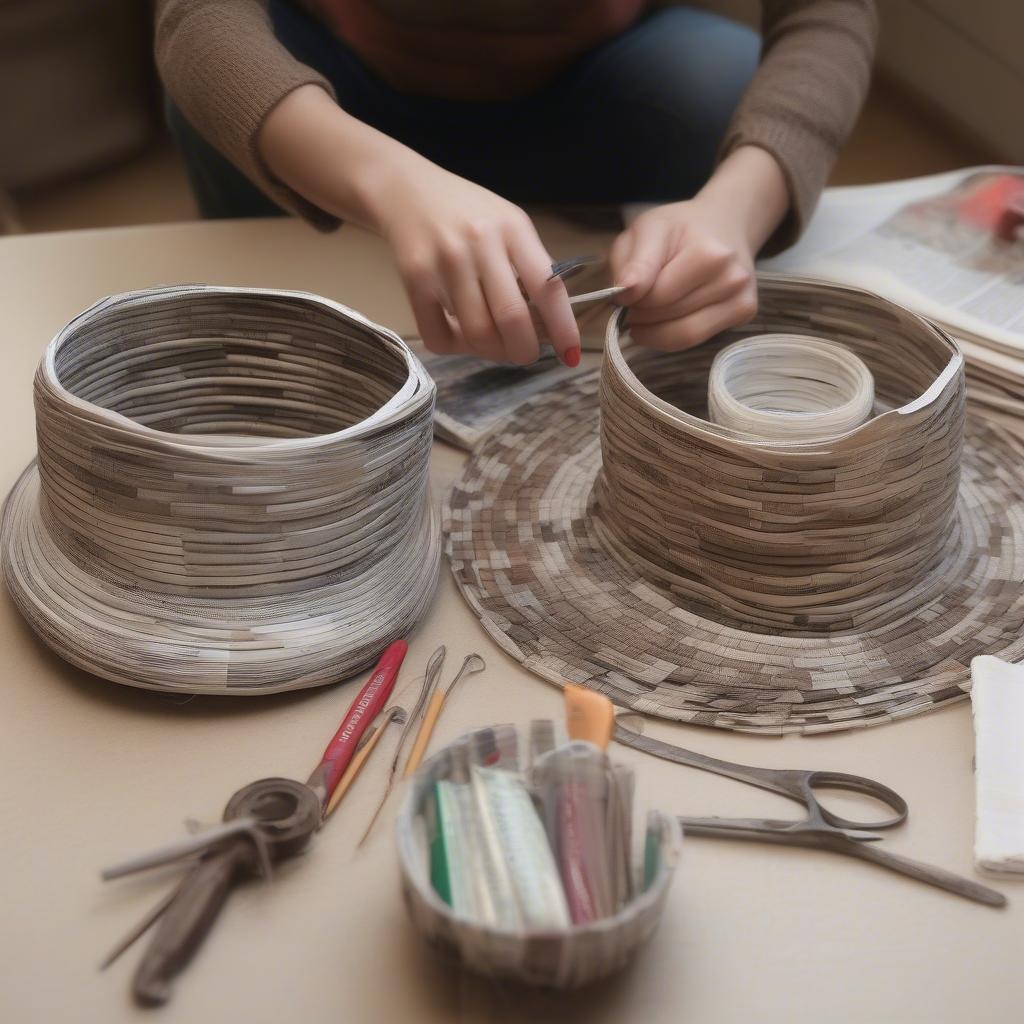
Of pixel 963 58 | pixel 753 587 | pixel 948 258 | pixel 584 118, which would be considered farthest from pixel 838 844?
pixel 963 58

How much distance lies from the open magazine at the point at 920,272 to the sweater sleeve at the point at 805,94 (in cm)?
9

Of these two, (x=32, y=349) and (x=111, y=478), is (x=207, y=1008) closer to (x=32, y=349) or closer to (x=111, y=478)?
(x=111, y=478)

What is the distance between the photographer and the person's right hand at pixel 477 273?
0.71 metres

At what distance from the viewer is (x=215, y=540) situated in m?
0.62

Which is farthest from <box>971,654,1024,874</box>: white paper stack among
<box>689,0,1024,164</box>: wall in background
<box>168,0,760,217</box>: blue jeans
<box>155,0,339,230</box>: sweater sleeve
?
<box>689,0,1024,164</box>: wall in background

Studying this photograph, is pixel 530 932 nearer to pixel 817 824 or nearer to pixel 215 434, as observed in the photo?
pixel 817 824

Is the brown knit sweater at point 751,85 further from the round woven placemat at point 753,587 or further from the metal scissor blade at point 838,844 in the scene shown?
the metal scissor blade at point 838,844

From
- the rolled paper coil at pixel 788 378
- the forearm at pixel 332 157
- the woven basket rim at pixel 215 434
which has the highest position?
the forearm at pixel 332 157

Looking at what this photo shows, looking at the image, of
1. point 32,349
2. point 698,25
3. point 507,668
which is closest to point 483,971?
point 507,668

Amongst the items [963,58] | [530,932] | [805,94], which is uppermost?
[805,94]

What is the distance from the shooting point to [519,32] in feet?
3.64

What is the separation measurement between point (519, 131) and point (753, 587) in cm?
70

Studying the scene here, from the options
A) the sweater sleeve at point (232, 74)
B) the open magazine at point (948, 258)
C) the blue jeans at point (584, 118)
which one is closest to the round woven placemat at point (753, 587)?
the open magazine at point (948, 258)

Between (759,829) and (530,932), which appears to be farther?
(759,829)
